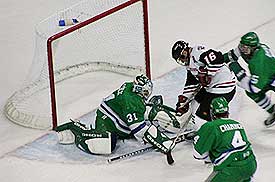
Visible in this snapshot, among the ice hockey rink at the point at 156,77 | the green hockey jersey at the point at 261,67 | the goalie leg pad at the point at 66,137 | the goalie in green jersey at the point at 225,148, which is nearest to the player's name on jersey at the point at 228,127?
the goalie in green jersey at the point at 225,148

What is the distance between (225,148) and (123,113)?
0.88 metres

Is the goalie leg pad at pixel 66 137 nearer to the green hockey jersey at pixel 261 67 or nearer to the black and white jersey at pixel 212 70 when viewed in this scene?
the black and white jersey at pixel 212 70

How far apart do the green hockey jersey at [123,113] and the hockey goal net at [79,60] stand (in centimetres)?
38

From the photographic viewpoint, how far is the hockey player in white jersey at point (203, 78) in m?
4.50

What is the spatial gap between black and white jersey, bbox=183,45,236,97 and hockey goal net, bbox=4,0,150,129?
0.65m

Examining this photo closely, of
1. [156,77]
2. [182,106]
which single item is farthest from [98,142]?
[156,77]

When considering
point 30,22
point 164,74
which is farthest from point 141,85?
point 30,22

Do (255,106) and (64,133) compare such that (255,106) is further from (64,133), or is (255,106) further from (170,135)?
(64,133)

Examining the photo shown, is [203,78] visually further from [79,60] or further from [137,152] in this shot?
[79,60]

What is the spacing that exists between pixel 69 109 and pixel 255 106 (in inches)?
42.7

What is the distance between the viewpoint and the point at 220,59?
449cm

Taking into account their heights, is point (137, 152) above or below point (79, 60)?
below

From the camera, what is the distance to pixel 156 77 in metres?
5.43

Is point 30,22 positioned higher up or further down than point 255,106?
higher up
